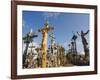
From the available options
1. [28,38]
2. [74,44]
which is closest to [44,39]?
[28,38]

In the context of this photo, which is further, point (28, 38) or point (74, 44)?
point (74, 44)

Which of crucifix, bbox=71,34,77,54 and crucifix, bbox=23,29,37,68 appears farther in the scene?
crucifix, bbox=71,34,77,54

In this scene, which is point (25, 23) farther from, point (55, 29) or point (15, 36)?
point (55, 29)

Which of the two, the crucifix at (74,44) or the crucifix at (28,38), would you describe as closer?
the crucifix at (28,38)

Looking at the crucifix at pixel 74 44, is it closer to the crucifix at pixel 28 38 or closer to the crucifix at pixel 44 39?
the crucifix at pixel 44 39

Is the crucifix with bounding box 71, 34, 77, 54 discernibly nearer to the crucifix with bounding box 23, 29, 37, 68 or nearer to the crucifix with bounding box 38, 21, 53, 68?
the crucifix with bounding box 38, 21, 53, 68

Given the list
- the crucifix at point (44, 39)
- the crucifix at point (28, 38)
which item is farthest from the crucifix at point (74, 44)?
the crucifix at point (28, 38)

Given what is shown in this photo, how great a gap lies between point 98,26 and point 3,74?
1073 mm

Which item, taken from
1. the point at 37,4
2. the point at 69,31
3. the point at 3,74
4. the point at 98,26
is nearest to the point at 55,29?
the point at 69,31

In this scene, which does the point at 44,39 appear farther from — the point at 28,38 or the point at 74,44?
the point at 74,44

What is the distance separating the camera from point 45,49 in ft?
6.78

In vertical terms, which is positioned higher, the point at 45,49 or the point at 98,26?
the point at 98,26

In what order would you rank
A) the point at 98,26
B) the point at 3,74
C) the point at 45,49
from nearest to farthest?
1. the point at 3,74
2. the point at 45,49
3. the point at 98,26

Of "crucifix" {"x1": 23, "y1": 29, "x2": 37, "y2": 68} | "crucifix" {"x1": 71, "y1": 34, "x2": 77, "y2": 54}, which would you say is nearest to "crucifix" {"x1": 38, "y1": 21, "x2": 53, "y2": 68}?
"crucifix" {"x1": 23, "y1": 29, "x2": 37, "y2": 68}
